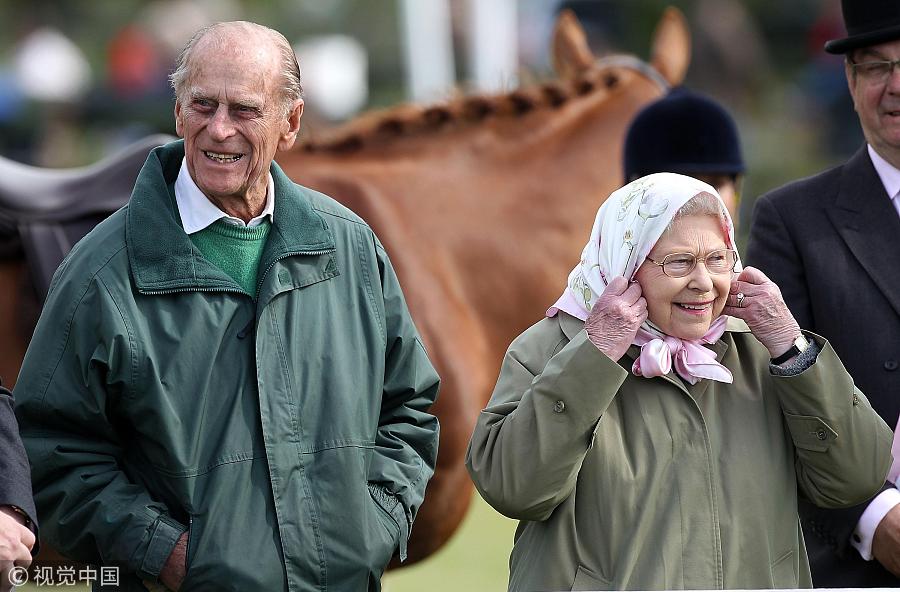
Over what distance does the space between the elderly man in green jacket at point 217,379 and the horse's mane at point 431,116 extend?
2044 millimetres

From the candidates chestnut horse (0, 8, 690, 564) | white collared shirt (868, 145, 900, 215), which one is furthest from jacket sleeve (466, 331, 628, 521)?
chestnut horse (0, 8, 690, 564)

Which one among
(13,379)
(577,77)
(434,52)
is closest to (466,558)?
(577,77)

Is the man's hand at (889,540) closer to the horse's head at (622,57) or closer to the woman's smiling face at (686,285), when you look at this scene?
the woman's smiling face at (686,285)

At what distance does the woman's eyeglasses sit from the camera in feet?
8.60

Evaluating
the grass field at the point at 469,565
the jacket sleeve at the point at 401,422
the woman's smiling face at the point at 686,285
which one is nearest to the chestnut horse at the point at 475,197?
the grass field at the point at 469,565

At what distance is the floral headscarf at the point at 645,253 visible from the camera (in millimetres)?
2619

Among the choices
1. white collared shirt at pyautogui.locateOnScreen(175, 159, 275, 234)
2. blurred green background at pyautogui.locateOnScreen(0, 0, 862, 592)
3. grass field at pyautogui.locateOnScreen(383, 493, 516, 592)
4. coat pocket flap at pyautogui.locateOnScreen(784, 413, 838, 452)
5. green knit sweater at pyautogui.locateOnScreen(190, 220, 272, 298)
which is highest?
white collared shirt at pyautogui.locateOnScreen(175, 159, 275, 234)

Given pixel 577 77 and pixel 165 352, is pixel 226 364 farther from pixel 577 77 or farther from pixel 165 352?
pixel 577 77

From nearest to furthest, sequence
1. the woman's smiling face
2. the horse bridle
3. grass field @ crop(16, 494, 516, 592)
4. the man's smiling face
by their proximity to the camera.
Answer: the woman's smiling face → the man's smiling face → the horse bridle → grass field @ crop(16, 494, 516, 592)

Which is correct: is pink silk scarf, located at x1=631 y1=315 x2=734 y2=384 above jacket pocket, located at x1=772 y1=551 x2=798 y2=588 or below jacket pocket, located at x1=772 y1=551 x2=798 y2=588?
above

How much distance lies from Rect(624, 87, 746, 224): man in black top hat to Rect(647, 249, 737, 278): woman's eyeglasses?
131 cm

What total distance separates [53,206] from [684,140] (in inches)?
79.1

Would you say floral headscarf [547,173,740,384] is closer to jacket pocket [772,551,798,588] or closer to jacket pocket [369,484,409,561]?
jacket pocket [772,551,798,588]

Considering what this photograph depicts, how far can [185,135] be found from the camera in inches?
109
